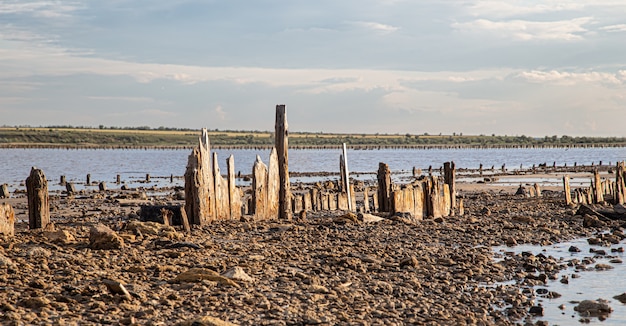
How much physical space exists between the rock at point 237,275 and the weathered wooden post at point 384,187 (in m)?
9.16

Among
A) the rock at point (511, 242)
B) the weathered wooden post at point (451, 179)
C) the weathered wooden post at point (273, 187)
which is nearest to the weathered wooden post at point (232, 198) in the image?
the weathered wooden post at point (273, 187)

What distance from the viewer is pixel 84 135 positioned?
159000 mm

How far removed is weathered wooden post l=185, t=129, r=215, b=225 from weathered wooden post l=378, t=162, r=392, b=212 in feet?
16.5

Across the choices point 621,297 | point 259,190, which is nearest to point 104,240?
point 259,190

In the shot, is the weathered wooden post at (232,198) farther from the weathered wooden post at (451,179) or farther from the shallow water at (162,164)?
the shallow water at (162,164)

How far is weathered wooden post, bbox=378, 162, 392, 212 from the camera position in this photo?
1838cm

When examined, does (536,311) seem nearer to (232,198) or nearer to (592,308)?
(592,308)

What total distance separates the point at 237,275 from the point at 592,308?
4703 mm

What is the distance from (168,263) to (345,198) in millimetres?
10491

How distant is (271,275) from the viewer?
10.1m

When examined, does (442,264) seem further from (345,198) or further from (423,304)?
(345,198)

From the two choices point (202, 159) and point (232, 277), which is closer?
point (232, 277)

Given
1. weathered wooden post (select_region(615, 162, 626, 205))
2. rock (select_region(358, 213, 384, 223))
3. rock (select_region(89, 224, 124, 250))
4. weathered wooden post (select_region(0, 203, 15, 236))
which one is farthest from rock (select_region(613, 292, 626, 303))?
weathered wooden post (select_region(615, 162, 626, 205))

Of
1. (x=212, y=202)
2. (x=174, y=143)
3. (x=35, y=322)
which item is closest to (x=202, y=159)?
(x=212, y=202)
